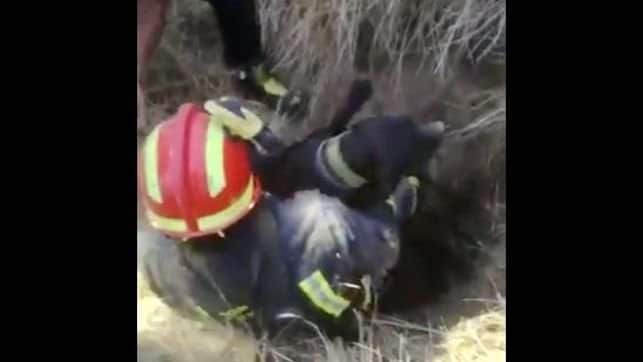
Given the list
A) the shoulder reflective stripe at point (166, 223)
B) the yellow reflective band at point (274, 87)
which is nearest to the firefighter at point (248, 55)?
the yellow reflective band at point (274, 87)

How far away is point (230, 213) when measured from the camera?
865 millimetres

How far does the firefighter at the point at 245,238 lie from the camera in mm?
854

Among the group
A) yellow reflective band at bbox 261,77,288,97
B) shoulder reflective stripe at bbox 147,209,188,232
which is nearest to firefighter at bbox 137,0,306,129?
yellow reflective band at bbox 261,77,288,97

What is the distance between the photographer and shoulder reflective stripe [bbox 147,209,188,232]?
869mm

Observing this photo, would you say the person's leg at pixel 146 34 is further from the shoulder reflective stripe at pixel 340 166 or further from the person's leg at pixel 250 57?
the shoulder reflective stripe at pixel 340 166

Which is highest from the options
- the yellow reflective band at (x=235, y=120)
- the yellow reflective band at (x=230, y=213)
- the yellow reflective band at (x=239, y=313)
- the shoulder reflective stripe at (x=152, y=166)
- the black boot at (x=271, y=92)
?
the black boot at (x=271, y=92)

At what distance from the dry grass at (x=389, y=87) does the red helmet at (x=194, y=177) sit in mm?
24

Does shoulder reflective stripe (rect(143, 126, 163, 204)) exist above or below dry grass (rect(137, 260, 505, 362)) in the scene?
above

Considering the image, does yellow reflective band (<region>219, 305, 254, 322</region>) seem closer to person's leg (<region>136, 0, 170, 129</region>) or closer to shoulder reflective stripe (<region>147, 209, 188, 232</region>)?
shoulder reflective stripe (<region>147, 209, 188, 232</region>)
